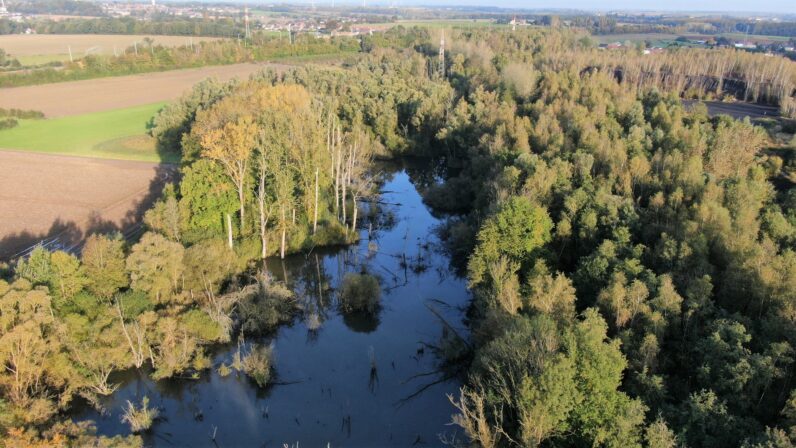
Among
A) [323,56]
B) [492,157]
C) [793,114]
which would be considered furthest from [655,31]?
[492,157]

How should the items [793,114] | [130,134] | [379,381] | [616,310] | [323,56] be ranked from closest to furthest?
1. [616,310]
2. [379,381]
3. [793,114]
4. [130,134]
5. [323,56]

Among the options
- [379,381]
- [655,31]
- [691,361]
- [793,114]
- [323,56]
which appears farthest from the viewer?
[655,31]

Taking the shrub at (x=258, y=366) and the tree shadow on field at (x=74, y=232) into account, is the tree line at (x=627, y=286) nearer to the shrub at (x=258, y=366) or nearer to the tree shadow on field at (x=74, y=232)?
the shrub at (x=258, y=366)

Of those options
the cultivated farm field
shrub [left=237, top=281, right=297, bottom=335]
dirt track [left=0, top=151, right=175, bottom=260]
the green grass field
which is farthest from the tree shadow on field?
the cultivated farm field

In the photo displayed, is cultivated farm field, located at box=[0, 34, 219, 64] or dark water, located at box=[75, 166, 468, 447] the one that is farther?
cultivated farm field, located at box=[0, 34, 219, 64]

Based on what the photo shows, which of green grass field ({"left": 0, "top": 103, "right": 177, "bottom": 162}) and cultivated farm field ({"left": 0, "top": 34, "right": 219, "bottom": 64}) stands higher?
cultivated farm field ({"left": 0, "top": 34, "right": 219, "bottom": 64})

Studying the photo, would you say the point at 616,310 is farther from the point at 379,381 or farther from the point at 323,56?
the point at 323,56

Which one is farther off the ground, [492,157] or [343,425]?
[492,157]

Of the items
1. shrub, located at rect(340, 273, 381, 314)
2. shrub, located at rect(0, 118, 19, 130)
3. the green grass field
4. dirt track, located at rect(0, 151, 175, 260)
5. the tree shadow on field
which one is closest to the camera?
shrub, located at rect(340, 273, 381, 314)

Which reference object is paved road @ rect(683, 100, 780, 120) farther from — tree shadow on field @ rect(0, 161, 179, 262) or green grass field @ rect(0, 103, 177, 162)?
green grass field @ rect(0, 103, 177, 162)
